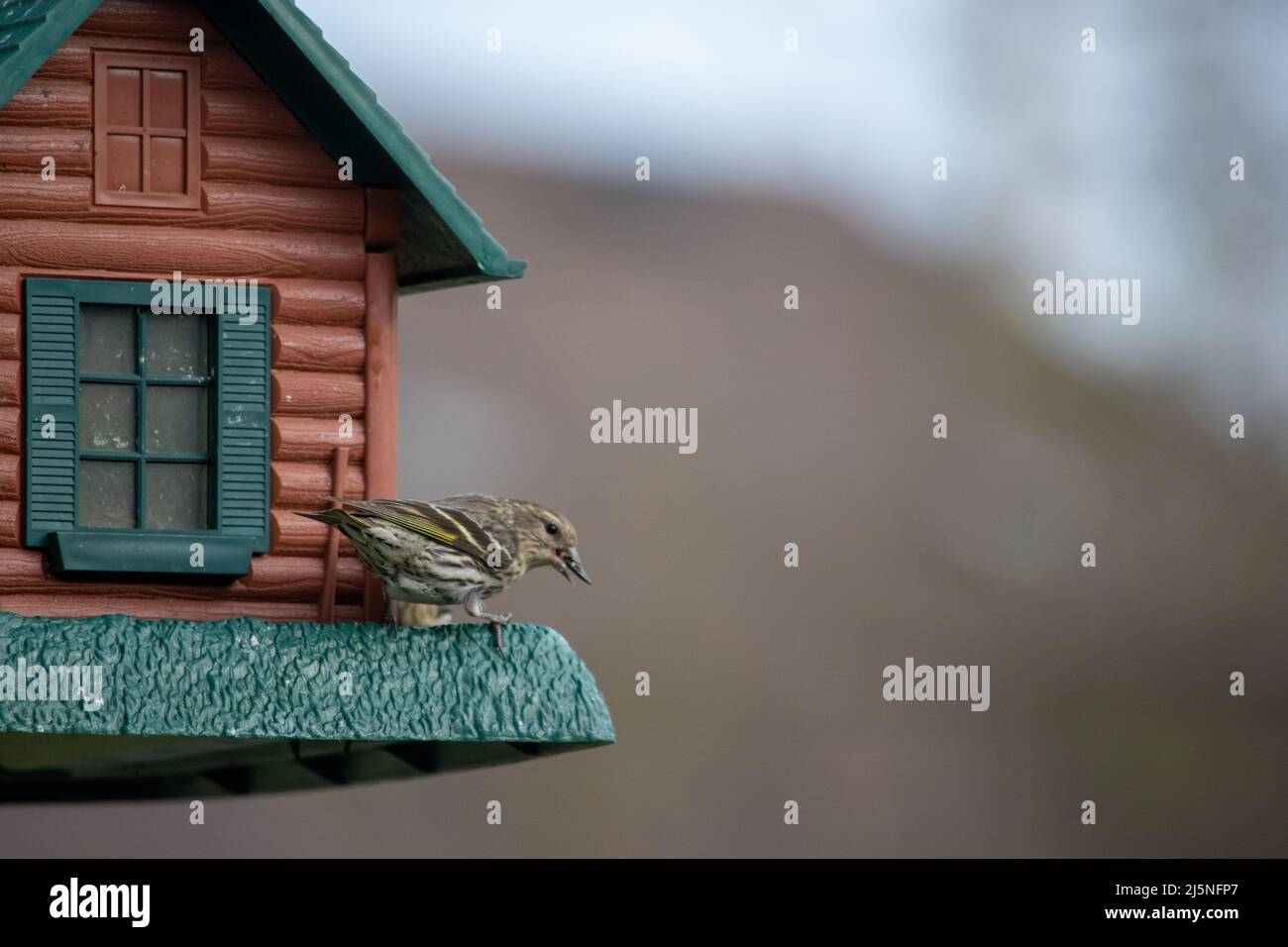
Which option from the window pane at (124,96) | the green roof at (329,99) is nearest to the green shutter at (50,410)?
the window pane at (124,96)

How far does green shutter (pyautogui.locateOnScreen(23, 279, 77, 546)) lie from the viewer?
724 cm

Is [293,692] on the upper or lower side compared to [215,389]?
lower

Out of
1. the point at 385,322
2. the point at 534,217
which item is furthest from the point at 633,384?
the point at 385,322

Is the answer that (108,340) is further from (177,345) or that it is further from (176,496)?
(176,496)

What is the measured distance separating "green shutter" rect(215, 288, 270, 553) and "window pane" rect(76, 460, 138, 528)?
29 cm

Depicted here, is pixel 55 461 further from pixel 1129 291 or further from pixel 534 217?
pixel 1129 291

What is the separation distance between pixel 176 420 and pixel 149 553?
1.52ft

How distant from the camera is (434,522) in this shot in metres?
7.30

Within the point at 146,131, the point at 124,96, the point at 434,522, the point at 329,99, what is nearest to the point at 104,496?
the point at 434,522

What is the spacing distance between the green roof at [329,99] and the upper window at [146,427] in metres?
0.59

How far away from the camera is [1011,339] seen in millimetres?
14812

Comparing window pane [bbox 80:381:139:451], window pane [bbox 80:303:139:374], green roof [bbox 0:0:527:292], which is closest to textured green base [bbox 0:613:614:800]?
window pane [bbox 80:381:139:451]

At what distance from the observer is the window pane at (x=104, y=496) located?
7359mm

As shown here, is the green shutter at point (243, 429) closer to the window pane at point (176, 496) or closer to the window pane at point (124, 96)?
the window pane at point (176, 496)
